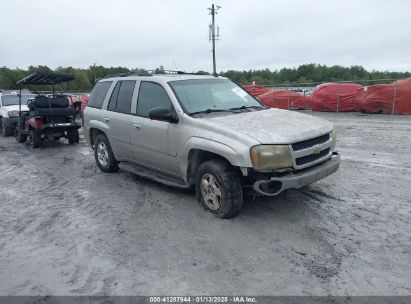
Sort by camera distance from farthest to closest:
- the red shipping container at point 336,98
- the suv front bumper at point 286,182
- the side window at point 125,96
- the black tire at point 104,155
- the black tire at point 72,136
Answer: the red shipping container at point 336,98 < the black tire at point 72,136 < the black tire at point 104,155 < the side window at point 125,96 < the suv front bumper at point 286,182

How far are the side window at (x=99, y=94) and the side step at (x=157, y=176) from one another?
4.69 feet

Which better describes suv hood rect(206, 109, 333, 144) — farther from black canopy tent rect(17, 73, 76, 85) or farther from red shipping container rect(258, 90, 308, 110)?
red shipping container rect(258, 90, 308, 110)

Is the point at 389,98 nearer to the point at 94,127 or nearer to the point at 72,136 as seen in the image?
the point at 72,136

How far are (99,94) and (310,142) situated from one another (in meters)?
4.62

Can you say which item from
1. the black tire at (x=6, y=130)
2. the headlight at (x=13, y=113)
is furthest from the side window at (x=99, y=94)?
the black tire at (x=6, y=130)

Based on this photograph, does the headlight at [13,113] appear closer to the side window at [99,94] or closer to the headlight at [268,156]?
the side window at [99,94]

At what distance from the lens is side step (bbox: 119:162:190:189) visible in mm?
5483

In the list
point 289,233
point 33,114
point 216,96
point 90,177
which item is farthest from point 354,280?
point 33,114

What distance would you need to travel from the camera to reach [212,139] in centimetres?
475

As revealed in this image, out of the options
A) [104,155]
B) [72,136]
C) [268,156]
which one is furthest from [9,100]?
[268,156]

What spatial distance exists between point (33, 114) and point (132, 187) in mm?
6670

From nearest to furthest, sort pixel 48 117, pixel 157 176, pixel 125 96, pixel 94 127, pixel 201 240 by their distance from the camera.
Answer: pixel 201 240 < pixel 157 176 < pixel 125 96 < pixel 94 127 < pixel 48 117

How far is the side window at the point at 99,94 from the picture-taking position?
24.2ft

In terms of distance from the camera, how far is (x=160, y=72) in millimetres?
6777
